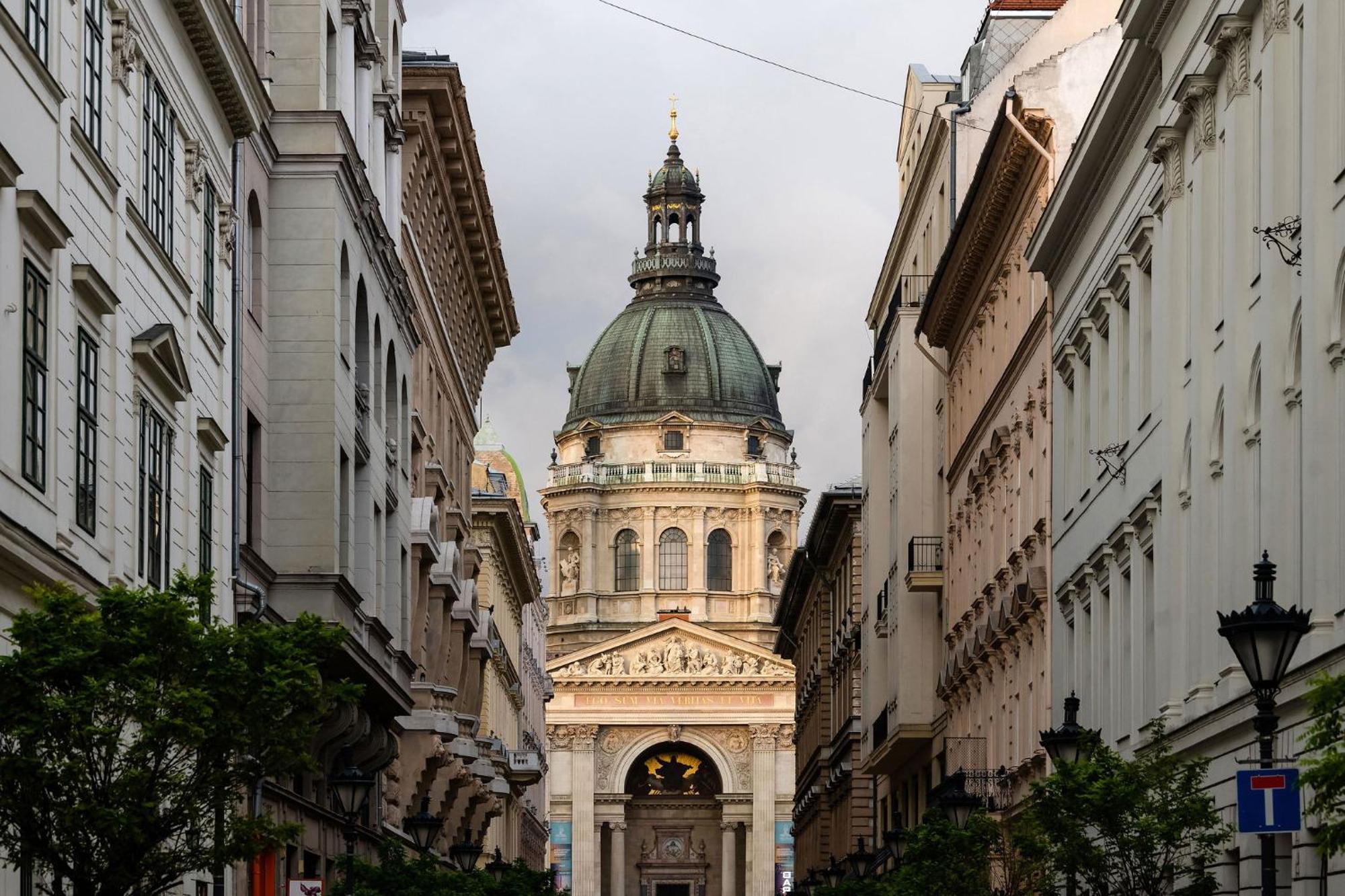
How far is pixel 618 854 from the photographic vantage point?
17625 centimetres

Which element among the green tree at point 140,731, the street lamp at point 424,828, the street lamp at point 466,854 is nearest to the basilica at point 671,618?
the street lamp at point 466,854

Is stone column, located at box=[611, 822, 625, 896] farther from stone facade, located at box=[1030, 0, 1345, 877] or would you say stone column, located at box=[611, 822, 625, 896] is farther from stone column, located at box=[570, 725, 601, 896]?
stone facade, located at box=[1030, 0, 1345, 877]

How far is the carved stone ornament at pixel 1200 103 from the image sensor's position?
28.0m

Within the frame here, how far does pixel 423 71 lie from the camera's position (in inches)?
2197

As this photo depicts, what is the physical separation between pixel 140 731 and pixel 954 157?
3763 centimetres

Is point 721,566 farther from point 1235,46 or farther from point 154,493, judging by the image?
point 1235,46

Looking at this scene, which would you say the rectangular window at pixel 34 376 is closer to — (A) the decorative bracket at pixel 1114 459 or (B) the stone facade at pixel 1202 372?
(B) the stone facade at pixel 1202 372

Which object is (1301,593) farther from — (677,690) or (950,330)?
(677,690)

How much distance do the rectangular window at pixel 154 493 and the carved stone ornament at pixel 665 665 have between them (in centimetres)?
14599

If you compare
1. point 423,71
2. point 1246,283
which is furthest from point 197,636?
point 423,71

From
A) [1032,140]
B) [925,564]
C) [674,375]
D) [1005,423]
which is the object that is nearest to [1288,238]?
[1032,140]

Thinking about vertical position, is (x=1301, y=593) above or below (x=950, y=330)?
below

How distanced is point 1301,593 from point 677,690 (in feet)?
501

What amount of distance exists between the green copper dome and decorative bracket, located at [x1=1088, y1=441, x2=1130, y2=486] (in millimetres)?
155765
